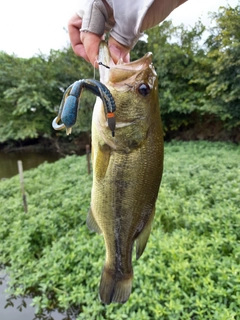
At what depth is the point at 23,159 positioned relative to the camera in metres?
15.1

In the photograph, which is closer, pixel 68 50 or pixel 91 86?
pixel 91 86

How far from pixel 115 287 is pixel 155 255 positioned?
1.98 metres

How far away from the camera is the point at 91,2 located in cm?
112

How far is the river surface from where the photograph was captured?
3568 millimetres

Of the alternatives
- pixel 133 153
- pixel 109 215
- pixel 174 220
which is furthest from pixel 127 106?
pixel 174 220

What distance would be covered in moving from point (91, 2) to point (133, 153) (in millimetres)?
637

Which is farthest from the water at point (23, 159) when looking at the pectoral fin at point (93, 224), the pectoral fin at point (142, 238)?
the pectoral fin at point (142, 238)

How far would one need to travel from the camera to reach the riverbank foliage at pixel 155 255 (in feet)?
9.09

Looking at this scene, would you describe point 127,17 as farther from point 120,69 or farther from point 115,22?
point 120,69

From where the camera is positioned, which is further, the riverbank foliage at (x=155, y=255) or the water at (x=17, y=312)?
the water at (x=17, y=312)

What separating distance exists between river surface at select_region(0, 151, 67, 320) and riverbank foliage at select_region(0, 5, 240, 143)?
191cm

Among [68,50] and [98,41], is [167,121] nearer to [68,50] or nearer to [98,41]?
[68,50]

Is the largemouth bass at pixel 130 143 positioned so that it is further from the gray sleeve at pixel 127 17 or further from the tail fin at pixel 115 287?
the tail fin at pixel 115 287

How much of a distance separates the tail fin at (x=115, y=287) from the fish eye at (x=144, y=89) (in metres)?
0.93
